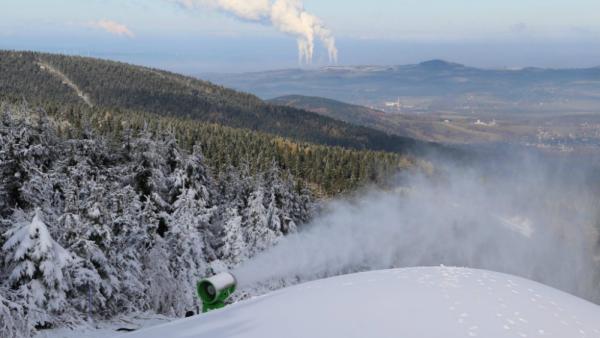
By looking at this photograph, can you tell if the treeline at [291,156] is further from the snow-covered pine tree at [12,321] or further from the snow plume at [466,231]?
the snow-covered pine tree at [12,321]

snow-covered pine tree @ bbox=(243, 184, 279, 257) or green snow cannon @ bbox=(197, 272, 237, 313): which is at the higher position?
green snow cannon @ bbox=(197, 272, 237, 313)

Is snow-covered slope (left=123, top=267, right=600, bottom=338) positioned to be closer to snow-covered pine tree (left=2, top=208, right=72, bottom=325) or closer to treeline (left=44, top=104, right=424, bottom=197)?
snow-covered pine tree (left=2, top=208, right=72, bottom=325)

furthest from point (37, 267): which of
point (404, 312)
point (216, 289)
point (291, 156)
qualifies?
point (291, 156)

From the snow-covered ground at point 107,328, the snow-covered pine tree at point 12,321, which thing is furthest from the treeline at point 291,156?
the snow-covered pine tree at point 12,321

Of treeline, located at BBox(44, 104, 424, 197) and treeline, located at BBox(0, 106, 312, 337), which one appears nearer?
treeline, located at BBox(0, 106, 312, 337)

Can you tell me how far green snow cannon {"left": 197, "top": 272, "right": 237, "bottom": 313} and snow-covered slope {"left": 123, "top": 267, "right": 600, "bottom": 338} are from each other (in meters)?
3.34

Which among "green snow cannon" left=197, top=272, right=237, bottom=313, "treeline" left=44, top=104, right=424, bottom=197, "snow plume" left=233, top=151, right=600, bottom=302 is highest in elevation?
"green snow cannon" left=197, top=272, right=237, bottom=313

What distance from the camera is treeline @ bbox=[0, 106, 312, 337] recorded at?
19297mm

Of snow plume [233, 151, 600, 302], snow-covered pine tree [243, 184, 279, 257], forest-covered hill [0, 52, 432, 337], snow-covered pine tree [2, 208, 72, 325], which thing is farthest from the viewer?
snow plume [233, 151, 600, 302]

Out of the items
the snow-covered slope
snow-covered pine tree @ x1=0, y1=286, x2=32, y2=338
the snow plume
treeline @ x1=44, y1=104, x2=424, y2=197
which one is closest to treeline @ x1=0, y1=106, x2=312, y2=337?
snow-covered pine tree @ x1=0, y1=286, x2=32, y2=338

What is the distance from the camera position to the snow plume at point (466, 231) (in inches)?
2004

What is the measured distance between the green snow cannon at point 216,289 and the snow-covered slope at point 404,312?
3.34 meters

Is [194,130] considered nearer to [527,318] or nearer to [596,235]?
[596,235]

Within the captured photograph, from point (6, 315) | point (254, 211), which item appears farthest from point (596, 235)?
point (6, 315)
